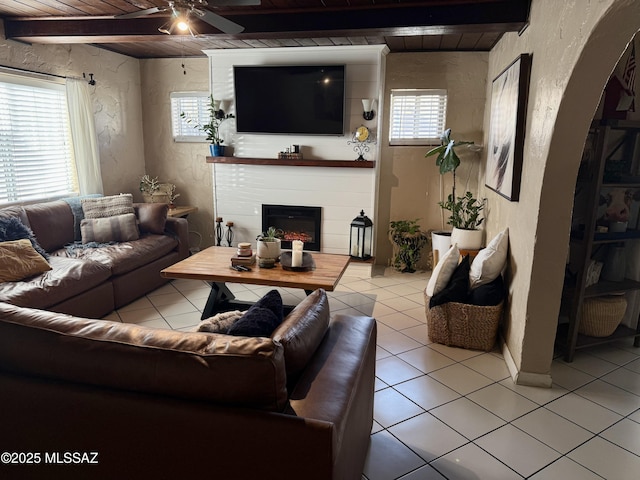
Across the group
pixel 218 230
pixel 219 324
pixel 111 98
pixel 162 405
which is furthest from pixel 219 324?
pixel 111 98

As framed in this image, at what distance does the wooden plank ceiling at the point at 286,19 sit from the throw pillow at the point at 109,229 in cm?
161

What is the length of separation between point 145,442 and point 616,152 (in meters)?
3.49

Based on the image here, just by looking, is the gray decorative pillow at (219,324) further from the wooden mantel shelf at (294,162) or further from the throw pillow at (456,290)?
the wooden mantel shelf at (294,162)

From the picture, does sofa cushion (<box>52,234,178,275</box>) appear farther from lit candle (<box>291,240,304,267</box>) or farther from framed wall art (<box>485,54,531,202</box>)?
framed wall art (<box>485,54,531,202</box>)

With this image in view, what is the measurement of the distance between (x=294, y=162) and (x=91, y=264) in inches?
91.9

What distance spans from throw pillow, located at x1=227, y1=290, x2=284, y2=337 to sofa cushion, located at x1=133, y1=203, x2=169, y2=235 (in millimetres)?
3077

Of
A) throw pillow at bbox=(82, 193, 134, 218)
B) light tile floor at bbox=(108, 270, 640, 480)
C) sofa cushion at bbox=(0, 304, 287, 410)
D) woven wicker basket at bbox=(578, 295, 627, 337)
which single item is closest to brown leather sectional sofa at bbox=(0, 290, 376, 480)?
sofa cushion at bbox=(0, 304, 287, 410)

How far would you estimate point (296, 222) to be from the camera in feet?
17.0

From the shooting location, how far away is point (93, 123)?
468cm

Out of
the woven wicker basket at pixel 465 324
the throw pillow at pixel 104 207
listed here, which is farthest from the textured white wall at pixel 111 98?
the woven wicker basket at pixel 465 324

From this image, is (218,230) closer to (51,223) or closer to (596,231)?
(51,223)

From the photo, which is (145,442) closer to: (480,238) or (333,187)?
(480,238)

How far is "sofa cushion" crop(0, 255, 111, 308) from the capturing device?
2.86 metres

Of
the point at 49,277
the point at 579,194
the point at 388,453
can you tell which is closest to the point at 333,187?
the point at 579,194
